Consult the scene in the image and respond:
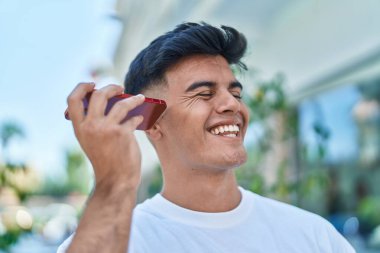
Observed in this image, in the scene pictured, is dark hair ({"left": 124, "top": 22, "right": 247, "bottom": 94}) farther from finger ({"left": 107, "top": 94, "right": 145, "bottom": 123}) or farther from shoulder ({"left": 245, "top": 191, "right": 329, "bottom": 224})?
finger ({"left": 107, "top": 94, "right": 145, "bottom": 123})

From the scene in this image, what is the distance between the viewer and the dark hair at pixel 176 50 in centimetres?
175

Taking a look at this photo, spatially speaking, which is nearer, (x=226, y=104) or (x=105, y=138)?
(x=105, y=138)

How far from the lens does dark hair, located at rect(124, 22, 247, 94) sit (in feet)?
5.73

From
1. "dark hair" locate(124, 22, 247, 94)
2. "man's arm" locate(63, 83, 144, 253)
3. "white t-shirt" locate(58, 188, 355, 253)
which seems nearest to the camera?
"man's arm" locate(63, 83, 144, 253)

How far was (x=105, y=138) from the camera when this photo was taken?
1.07 m

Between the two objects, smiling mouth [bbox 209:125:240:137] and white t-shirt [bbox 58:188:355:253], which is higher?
smiling mouth [bbox 209:125:240:137]

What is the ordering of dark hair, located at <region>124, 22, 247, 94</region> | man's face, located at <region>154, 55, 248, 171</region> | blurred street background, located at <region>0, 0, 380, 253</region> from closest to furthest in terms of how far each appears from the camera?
man's face, located at <region>154, 55, 248, 171</region> → dark hair, located at <region>124, 22, 247, 94</region> → blurred street background, located at <region>0, 0, 380, 253</region>

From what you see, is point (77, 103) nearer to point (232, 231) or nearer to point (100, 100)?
point (100, 100)

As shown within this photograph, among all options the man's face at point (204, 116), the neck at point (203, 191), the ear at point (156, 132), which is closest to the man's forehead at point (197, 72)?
the man's face at point (204, 116)

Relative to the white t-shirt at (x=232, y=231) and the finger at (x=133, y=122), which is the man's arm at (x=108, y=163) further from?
the white t-shirt at (x=232, y=231)

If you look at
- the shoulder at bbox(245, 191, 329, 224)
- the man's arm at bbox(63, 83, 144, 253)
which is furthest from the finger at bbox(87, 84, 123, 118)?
the shoulder at bbox(245, 191, 329, 224)

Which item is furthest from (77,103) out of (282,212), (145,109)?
(282,212)

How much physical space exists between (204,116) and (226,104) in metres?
0.08

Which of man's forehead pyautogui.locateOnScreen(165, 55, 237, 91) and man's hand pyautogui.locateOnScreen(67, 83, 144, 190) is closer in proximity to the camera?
man's hand pyautogui.locateOnScreen(67, 83, 144, 190)
